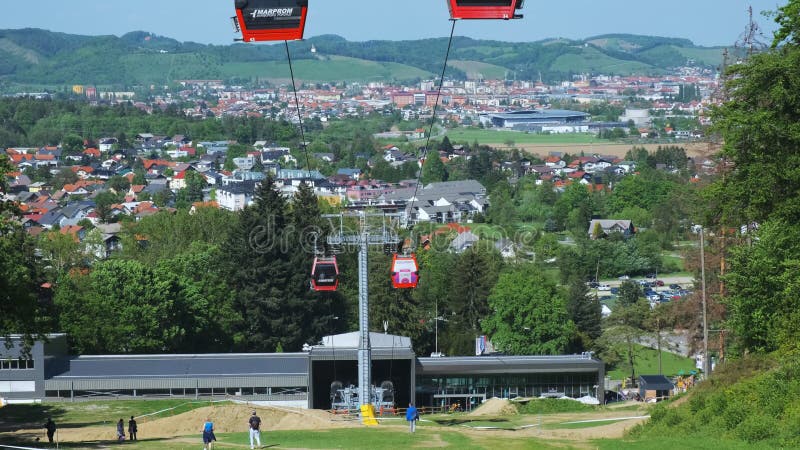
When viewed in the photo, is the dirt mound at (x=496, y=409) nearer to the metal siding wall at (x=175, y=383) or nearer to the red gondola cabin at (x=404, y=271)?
the red gondola cabin at (x=404, y=271)

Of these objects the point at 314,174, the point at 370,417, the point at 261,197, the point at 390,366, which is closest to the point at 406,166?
the point at 314,174

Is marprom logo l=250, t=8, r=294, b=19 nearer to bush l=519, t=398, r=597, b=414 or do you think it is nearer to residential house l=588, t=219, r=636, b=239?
bush l=519, t=398, r=597, b=414

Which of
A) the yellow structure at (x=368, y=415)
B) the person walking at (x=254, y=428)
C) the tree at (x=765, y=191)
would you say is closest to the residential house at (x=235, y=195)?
the yellow structure at (x=368, y=415)

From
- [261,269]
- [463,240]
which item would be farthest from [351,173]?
[261,269]

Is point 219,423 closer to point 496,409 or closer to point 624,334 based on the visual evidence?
point 496,409

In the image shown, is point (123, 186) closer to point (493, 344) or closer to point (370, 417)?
point (493, 344)

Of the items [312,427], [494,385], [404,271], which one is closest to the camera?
[312,427]
